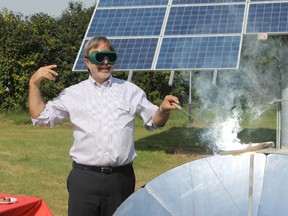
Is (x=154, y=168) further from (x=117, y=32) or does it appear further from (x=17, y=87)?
(x=17, y=87)

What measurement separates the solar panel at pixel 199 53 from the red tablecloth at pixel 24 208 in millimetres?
4569

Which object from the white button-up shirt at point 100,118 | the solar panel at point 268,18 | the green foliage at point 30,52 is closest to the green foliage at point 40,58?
the green foliage at point 30,52

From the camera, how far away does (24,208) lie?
4711 mm

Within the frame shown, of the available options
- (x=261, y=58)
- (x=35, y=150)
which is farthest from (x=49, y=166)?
(x=261, y=58)

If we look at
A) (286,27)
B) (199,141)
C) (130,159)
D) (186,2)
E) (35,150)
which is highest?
(186,2)

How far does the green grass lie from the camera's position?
25.9ft

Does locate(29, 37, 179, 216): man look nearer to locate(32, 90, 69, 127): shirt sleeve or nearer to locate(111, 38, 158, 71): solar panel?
locate(32, 90, 69, 127): shirt sleeve

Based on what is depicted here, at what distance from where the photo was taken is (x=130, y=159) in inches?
148

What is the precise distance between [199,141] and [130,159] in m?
7.88

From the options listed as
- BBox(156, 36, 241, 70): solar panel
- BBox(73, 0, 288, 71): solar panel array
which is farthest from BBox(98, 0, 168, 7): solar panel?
BBox(156, 36, 241, 70): solar panel

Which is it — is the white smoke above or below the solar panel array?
above

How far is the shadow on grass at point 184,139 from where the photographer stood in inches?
420

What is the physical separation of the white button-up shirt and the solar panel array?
5.22 m

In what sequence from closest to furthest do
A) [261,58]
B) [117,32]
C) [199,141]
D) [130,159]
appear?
[130,159] < [117,32] < [199,141] < [261,58]
